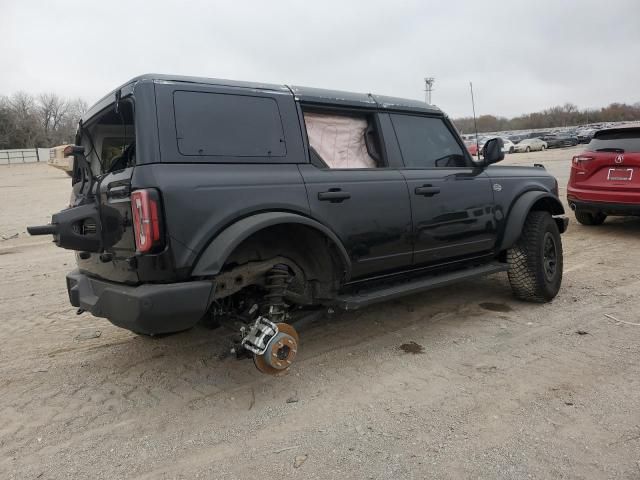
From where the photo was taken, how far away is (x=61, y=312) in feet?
15.8

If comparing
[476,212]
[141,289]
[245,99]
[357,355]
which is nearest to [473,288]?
[476,212]

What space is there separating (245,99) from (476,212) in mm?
2243

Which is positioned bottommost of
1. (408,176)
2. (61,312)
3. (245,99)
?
(61,312)

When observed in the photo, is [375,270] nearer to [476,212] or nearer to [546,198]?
[476,212]

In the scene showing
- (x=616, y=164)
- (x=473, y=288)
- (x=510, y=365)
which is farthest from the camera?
(x=616, y=164)

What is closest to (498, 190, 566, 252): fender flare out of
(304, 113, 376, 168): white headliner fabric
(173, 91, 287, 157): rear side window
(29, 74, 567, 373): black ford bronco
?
(29, 74, 567, 373): black ford bronco

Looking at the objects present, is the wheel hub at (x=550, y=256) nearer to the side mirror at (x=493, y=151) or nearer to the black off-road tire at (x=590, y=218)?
the side mirror at (x=493, y=151)

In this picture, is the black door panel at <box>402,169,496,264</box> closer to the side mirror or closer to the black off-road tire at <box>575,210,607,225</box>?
the side mirror

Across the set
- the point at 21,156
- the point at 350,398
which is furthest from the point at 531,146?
the point at 21,156

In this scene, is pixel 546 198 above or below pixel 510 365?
above

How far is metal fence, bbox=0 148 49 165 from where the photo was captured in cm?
5431

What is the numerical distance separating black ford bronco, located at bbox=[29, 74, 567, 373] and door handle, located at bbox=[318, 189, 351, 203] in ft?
0.04

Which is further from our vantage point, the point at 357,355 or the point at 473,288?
the point at 473,288

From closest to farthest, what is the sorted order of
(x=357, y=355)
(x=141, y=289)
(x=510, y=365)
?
(x=141, y=289) < (x=510, y=365) < (x=357, y=355)
